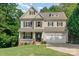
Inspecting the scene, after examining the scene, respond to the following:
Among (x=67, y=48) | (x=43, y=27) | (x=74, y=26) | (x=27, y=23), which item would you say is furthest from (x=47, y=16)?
(x=67, y=48)

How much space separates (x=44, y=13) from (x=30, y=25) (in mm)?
262

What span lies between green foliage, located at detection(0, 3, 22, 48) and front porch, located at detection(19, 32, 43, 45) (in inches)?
2.8

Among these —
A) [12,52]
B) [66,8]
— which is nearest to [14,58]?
[12,52]

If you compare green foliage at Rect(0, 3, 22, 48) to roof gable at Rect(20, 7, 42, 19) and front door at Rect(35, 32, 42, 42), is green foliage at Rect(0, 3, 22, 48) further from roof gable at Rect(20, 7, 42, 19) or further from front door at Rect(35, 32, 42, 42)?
front door at Rect(35, 32, 42, 42)

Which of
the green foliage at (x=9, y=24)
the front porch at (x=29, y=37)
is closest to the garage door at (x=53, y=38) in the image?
the front porch at (x=29, y=37)

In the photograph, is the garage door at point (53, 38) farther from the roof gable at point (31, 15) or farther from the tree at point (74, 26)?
the roof gable at point (31, 15)

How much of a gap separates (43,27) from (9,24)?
0.48m

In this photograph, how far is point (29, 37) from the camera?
12523 millimetres

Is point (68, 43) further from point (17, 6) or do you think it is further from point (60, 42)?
point (17, 6)

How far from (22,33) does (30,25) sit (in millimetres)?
168

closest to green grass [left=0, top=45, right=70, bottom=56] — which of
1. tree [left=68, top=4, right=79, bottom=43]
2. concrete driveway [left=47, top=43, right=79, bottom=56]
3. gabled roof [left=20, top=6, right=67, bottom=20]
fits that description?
concrete driveway [left=47, top=43, right=79, bottom=56]

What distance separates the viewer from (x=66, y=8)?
492 inches

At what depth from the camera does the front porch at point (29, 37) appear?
12492 mm

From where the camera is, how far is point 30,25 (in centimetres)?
1255
